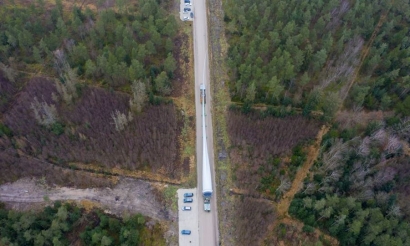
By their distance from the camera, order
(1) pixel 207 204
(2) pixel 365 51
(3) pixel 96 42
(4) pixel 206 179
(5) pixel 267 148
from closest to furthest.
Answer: (1) pixel 207 204 → (4) pixel 206 179 → (5) pixel 267 148 → (3) pixel 96 42 → (2) pixel 365 51

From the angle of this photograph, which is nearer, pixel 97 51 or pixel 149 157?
pixel 149 157

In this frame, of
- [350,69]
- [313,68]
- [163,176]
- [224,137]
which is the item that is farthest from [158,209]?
[350,69]

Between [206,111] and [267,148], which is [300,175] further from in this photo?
[206,111]

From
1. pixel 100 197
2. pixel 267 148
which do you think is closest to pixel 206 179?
pixel 267 148

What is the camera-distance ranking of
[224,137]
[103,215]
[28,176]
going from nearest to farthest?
[103,215], [28,176], [224,137]

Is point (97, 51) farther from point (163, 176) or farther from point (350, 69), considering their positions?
point (350, 69)

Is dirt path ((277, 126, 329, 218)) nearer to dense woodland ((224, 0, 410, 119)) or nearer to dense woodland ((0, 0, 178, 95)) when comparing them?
dense woodland ((224, 0, 410, 119))

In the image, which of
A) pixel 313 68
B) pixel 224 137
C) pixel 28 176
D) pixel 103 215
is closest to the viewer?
pixel 103 215
